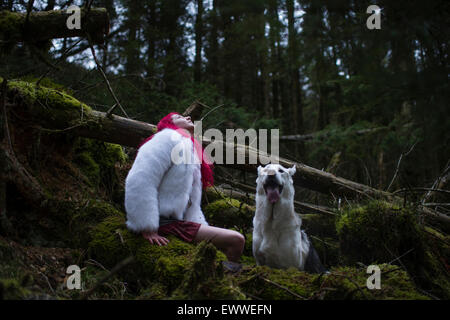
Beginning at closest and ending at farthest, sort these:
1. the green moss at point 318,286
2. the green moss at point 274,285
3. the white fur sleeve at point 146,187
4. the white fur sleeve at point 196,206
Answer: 1. the green moss at point 318,286
2. the green moss at point 274,285
3. the white fur sleeve at point 146,187
4. the white fur sleeve at point 196,206

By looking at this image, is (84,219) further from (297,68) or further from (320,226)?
(297,68)

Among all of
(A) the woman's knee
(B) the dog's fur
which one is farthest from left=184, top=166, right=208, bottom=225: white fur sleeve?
(B) the dog's fur

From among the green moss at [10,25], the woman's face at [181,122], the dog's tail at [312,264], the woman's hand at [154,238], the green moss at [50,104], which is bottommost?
the dog's tail at [312,264]

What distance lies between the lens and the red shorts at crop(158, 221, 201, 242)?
3.80 meters

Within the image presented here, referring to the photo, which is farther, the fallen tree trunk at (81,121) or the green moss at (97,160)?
the green moss at (97,160)

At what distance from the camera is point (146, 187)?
11.7ft

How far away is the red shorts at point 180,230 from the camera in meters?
3.80

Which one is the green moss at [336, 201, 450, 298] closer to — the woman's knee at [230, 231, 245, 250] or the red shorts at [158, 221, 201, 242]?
the woman's knee at [230, 231, 245, 250]

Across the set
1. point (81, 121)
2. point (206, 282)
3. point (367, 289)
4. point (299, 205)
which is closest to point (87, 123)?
point (81, 121)

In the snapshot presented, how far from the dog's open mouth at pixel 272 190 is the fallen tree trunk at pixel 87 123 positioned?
1.90 metres

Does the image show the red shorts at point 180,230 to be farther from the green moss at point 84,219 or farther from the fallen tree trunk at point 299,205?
the fallen tree trunk at point 299,205

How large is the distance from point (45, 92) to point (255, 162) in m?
3.63

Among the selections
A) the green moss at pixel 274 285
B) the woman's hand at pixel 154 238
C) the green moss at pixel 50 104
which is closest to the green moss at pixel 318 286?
the green moss at pixel 274 285
